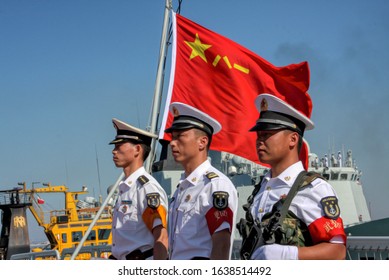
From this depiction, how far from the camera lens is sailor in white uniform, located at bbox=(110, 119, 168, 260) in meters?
4.44

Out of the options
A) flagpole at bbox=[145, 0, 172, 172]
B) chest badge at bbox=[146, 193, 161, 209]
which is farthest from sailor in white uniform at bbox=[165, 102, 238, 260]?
flagpole at bbox=[145, 0, 172, 172]

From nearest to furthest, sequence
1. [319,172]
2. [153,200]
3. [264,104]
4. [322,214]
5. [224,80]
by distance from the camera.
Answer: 1. [322,214]
2. [264,104]
3. [153,200]
4. [224,80]
5. [319,172]

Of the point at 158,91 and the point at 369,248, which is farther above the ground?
the point at 158,91

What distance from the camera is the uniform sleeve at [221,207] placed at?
3.84 m

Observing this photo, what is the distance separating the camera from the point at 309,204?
2.95 metres

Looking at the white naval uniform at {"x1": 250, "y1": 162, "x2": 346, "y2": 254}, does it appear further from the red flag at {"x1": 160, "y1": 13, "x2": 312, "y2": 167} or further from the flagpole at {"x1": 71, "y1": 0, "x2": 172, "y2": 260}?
the red flag at {"x1": 160, "y1": 13, "x2": 312, "y2": 167}

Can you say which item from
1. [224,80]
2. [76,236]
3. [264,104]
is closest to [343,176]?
[76,236]

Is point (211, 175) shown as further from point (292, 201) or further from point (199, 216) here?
point (292, 201)

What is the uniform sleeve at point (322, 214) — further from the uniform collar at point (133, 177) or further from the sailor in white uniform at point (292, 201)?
the uniform collar at point (133, 177)

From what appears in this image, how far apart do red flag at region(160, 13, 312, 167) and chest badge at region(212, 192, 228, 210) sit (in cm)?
236

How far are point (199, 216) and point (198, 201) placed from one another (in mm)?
99
